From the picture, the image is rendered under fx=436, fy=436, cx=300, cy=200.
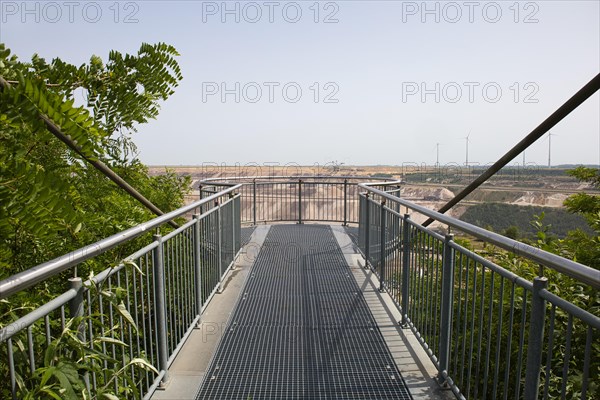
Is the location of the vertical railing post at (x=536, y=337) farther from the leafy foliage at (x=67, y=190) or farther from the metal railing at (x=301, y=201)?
the metal railing at (x=301, y=201)

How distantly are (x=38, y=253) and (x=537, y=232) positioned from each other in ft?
15.7

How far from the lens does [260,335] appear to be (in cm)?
399

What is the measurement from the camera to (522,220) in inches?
210

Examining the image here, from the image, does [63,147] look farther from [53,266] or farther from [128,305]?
[53,266]

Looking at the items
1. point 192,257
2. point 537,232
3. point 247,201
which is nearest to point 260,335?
point 192,257

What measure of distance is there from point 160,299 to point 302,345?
1409 mm

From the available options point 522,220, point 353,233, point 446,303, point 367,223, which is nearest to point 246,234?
point 353,233

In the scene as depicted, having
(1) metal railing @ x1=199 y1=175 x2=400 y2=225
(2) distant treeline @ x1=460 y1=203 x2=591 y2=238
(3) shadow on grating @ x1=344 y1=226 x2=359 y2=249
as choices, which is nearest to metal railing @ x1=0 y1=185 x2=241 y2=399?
(2) distant treeline @ x1=460 y1=203 x2=591 y2=238

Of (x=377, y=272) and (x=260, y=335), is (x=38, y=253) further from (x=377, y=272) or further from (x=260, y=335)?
(x=377, y=272)

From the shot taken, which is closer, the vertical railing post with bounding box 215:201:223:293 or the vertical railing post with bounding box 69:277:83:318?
the vertical railing post with bounding box 69:277:83:318

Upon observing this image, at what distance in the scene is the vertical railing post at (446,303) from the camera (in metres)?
2.96

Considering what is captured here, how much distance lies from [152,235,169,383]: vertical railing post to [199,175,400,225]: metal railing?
6887 mm

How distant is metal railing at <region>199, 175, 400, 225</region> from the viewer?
10062mm

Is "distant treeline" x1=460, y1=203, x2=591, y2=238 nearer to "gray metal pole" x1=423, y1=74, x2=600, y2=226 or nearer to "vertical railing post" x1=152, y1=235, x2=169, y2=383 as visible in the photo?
"gray metal pole" x1=423, y1=74, x2=600, y2=226
